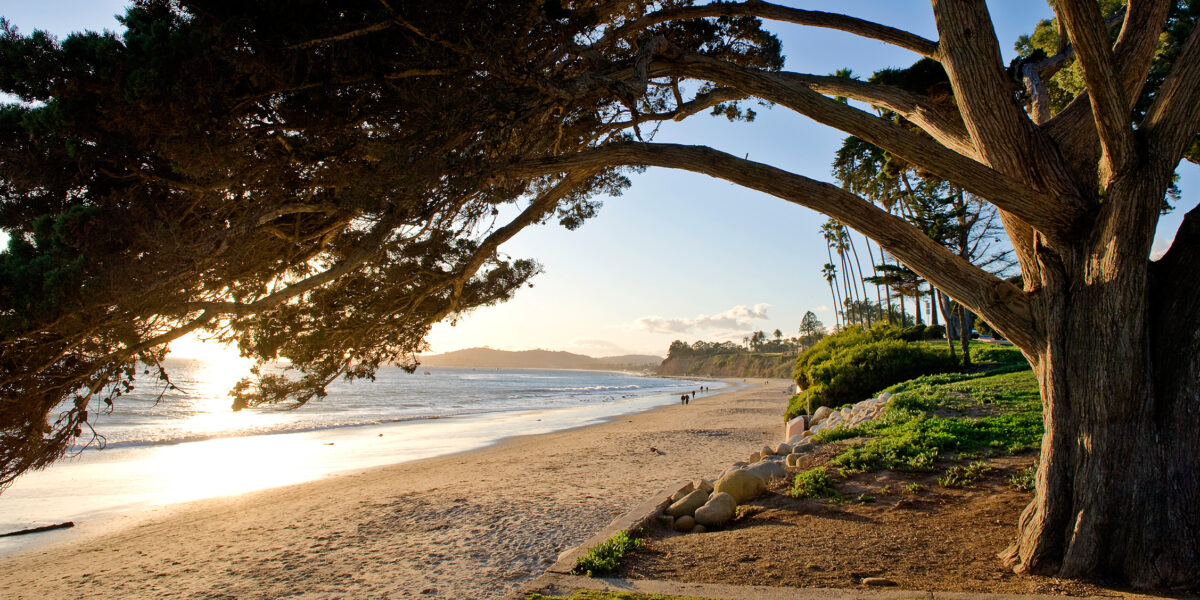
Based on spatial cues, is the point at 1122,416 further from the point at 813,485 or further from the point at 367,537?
the point at 367,537

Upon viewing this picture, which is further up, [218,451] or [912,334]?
[912,334]

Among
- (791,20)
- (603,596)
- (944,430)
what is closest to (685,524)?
(603,596)

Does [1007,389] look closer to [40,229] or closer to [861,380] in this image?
[861,380]

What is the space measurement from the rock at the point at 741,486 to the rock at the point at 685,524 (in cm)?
67

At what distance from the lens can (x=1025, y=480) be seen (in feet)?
18.5

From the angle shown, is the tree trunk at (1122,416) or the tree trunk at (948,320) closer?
the tree trunk at (1122,416)

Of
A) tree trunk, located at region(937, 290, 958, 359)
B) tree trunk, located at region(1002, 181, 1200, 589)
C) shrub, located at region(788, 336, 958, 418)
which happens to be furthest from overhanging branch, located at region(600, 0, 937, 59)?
shrub, located at region(788, 336, 958, 418)

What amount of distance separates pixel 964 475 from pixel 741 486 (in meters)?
2.19

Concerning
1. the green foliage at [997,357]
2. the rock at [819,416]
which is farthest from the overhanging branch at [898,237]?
the green foliage at [997,357]

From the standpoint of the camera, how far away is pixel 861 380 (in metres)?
16.1

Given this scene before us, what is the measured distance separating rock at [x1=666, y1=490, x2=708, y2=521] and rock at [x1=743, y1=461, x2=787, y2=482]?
682 millimetres

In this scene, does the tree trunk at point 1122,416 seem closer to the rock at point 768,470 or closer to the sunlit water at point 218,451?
the rock at point 768,470

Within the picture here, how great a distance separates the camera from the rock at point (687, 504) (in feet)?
20.6

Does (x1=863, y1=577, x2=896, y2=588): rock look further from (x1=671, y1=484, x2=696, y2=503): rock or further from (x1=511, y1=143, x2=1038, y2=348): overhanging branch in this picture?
(x1=671, y1=484, x2=696, y2=503): rock
